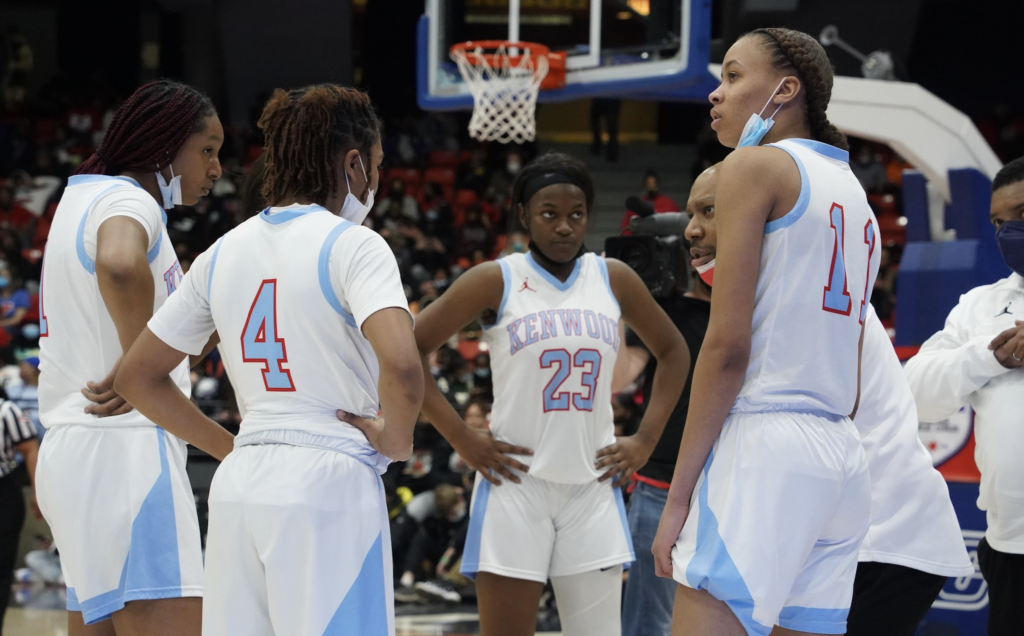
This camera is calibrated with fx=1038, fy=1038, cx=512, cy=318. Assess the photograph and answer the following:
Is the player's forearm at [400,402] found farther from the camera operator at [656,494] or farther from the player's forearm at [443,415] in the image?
the camera operator at [656,494]

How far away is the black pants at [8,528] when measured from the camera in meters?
5.61

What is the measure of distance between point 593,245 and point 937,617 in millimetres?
10733

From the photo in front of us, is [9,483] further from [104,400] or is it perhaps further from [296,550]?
[296,550]

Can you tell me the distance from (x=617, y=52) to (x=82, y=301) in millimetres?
4572

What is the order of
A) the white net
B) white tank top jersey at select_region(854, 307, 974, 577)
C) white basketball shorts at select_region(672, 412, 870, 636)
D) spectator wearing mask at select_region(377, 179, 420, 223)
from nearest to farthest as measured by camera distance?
white basketball shorts at select_region(672, 412, 870, 636), white tank top jersey at select_region(854, 307, 974, 577), the white net, spectator wearing mask at select_region(377, 179, 420, 223)

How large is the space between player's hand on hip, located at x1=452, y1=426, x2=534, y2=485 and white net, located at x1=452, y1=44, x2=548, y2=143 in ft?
11.1

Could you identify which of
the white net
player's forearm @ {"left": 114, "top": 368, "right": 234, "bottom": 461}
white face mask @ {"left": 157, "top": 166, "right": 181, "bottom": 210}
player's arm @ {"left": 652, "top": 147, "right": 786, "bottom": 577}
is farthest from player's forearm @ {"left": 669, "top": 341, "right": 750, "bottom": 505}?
the white net

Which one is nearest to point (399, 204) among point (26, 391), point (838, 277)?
point (26, 391)

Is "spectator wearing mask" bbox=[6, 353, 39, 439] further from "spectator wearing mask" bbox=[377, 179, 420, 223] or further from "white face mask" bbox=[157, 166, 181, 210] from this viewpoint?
"white face mask" bbox=[157, 166, 181, 210]

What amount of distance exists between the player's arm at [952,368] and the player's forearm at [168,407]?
229 cm

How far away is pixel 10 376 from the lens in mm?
10289

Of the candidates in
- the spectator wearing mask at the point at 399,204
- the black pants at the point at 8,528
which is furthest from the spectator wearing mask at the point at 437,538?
the spectator wearing mask at the point at 399,204

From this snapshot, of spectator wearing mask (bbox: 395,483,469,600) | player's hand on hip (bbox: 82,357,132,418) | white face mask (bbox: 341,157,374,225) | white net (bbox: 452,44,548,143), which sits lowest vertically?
spectator wearing mask (bbox: 395,483,469,600)

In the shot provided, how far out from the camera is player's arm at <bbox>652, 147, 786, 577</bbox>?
229cm
